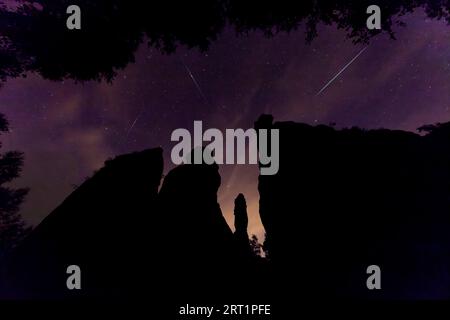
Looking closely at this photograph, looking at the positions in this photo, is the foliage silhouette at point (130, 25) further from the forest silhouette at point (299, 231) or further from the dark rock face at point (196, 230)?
the dark rock face at point (196, 230)

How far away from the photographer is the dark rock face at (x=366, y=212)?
36.7 feet

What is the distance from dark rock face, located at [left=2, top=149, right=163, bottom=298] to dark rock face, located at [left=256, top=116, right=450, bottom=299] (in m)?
7.62

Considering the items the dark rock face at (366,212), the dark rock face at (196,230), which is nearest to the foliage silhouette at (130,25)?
the dark rock face at (366,212)

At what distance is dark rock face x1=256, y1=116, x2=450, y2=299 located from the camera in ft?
36.7

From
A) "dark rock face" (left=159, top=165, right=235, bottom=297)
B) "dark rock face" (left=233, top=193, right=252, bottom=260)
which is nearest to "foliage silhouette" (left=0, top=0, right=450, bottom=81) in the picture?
"dark rock face" (left=159, top=165, right=235, bottom=297)

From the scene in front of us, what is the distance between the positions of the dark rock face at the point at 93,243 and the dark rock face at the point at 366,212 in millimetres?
7616

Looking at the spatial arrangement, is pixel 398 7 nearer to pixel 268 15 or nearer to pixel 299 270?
pixel 268 15

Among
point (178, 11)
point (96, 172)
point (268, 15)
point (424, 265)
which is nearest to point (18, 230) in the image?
point (96, 172)

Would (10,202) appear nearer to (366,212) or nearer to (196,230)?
(196,230)

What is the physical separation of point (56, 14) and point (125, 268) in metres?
10.8

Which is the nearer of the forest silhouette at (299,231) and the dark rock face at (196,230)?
the forest silhouette at (299,231)

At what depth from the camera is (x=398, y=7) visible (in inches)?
330

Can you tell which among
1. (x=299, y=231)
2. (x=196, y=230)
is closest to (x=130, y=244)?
(x=196, y=230)

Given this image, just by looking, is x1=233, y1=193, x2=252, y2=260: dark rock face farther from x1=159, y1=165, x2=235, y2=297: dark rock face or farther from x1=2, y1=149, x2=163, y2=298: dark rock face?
x1=2, y1=149, x2=163, y2=298: dark rock face
